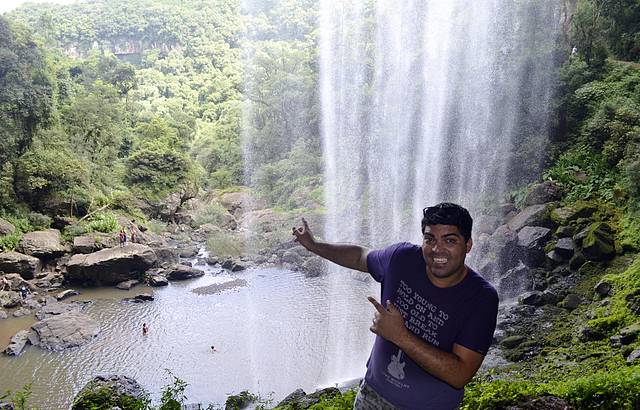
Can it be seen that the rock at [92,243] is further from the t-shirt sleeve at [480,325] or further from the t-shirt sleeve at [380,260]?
the t-shirt sleeve at [480,325]

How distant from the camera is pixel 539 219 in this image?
47.5 ft

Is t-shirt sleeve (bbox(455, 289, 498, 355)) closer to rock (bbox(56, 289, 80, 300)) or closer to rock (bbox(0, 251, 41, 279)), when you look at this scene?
rock (bbox(56, 289, 80, 300))

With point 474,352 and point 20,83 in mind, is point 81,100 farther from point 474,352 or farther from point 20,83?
point 474,352

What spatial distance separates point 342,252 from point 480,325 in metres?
0.90

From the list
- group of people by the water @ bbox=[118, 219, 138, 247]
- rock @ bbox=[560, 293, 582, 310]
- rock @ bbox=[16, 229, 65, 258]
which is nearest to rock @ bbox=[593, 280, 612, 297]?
rock @ bbox=[560, 293, 582, 310]

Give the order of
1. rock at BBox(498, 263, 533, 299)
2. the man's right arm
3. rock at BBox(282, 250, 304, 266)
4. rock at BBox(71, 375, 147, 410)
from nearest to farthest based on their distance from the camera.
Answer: the man's right arm
rock at BBox(71, 375, 147, 410)
rock at BBox(498, 263, 533, 299)
rock at BBox(282, 250, 304, 266)

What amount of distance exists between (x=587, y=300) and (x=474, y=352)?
34.3ft

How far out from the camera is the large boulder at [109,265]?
18.1 meters

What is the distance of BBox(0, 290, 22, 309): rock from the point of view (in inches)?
618

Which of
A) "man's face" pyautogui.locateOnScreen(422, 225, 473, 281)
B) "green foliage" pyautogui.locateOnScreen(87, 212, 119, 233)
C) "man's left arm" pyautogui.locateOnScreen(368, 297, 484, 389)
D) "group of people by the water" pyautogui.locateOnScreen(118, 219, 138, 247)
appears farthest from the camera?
"green foliage" pyautogui.locateOnScreen(87, 212, 119, 233)

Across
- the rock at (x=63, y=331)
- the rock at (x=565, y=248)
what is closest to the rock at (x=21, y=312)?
the rock at (x=63, y=331)

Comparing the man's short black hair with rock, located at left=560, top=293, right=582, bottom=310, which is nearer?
the man's short black hair

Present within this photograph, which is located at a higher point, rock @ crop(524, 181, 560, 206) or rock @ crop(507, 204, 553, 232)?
rock @ crop(524, 181, 560, 206)

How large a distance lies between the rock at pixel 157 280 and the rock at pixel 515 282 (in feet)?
38.2
